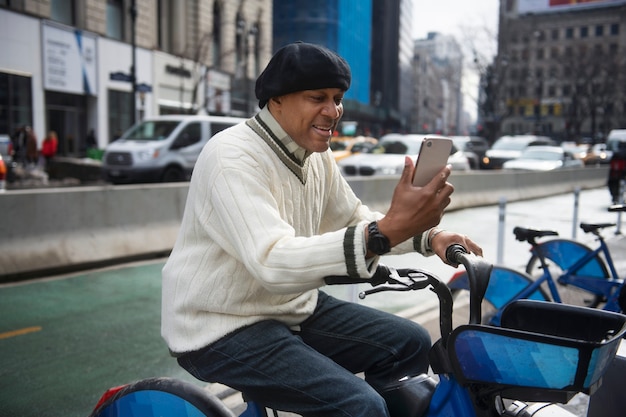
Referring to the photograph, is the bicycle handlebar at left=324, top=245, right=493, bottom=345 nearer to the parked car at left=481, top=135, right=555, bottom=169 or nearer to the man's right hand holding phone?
the man's right hand holding phone

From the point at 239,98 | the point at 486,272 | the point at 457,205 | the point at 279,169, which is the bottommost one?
the point at 457,205

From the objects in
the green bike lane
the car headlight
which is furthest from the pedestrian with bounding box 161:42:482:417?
the car headlight

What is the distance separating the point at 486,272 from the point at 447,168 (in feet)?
1.08

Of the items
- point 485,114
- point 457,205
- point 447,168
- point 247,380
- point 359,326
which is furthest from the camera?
point 485,114

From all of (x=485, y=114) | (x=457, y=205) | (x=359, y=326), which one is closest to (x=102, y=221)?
(x=359, y=326)

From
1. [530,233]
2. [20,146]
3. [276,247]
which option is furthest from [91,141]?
[276,247]

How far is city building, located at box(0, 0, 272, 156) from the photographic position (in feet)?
80.7

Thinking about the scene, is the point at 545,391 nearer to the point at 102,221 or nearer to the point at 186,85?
the point at 102,221

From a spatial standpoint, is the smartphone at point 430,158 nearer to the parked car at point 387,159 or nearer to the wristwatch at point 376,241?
the wristwatch at point 376,241

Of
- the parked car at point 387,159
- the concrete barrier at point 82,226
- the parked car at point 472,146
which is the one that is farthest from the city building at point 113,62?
the concrete barrier at point 82,226

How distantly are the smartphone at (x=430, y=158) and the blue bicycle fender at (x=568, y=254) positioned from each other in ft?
12.1

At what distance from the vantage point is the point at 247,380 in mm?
2002

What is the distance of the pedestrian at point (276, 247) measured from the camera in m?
1.71

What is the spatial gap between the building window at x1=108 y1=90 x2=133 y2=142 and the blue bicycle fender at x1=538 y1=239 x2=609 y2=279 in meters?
26.6
